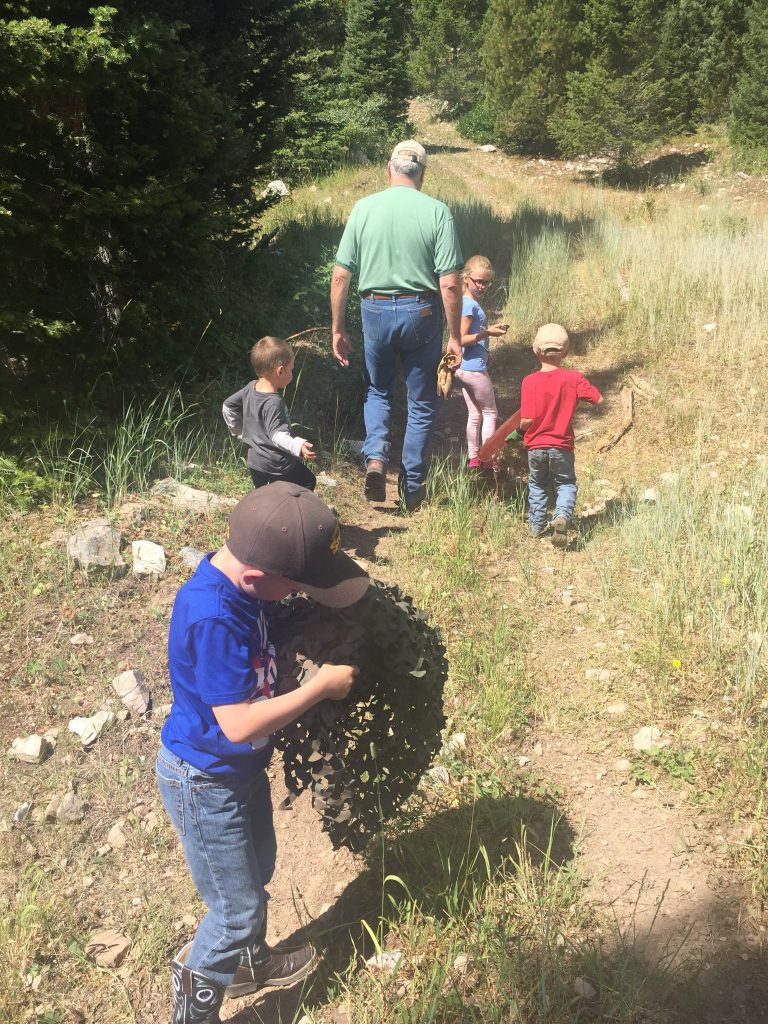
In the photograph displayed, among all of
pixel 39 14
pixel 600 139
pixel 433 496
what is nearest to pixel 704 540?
pixel 433 496

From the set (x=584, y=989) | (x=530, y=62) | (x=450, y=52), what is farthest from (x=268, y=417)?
(x=450, y=52)

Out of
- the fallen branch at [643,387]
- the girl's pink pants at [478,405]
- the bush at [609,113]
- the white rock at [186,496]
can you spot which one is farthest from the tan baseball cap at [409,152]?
the bush at [609,113]

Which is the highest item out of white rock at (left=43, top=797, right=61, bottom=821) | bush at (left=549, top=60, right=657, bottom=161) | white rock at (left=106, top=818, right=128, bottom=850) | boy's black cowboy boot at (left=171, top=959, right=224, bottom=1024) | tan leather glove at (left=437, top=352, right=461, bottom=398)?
bush at (left=549, top=60, right=657, bottom=161)

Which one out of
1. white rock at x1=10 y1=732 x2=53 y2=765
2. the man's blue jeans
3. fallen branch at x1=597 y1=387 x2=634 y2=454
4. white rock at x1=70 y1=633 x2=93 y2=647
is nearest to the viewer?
white rock at x1=10 y1=732 x2=53 y2=765

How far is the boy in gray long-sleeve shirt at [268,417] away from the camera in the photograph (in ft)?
13.1

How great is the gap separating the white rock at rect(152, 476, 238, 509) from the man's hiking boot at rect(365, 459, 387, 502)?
0.89m

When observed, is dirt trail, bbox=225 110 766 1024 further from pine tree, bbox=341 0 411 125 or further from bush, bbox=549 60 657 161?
pine tree, bbox=341 0 411 125

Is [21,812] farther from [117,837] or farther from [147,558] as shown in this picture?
[147,558]

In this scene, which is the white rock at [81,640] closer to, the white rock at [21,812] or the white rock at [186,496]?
the white rock at [21,812]

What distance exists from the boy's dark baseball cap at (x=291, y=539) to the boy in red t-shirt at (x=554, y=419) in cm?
296

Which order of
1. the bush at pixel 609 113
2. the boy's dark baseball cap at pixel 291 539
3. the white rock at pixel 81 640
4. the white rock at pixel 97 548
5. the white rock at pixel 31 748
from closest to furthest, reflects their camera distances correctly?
the boy's dark baseball cap at pixel 291 539 < the white rock at pixel 31 748 < the white rock at pixel 81 640 < the white rock at pixel 97 548 < the bush at pixel 609 113

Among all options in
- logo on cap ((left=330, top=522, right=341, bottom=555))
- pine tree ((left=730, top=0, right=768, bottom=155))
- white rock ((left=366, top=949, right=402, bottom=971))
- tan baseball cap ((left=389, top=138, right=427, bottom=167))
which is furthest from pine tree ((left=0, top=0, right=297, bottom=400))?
pine tree ((left=730, top=0, right=768, bottom=155))

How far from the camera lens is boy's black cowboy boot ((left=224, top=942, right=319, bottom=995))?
2.45m

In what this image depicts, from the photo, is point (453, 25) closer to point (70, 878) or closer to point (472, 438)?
point (472, 438)
